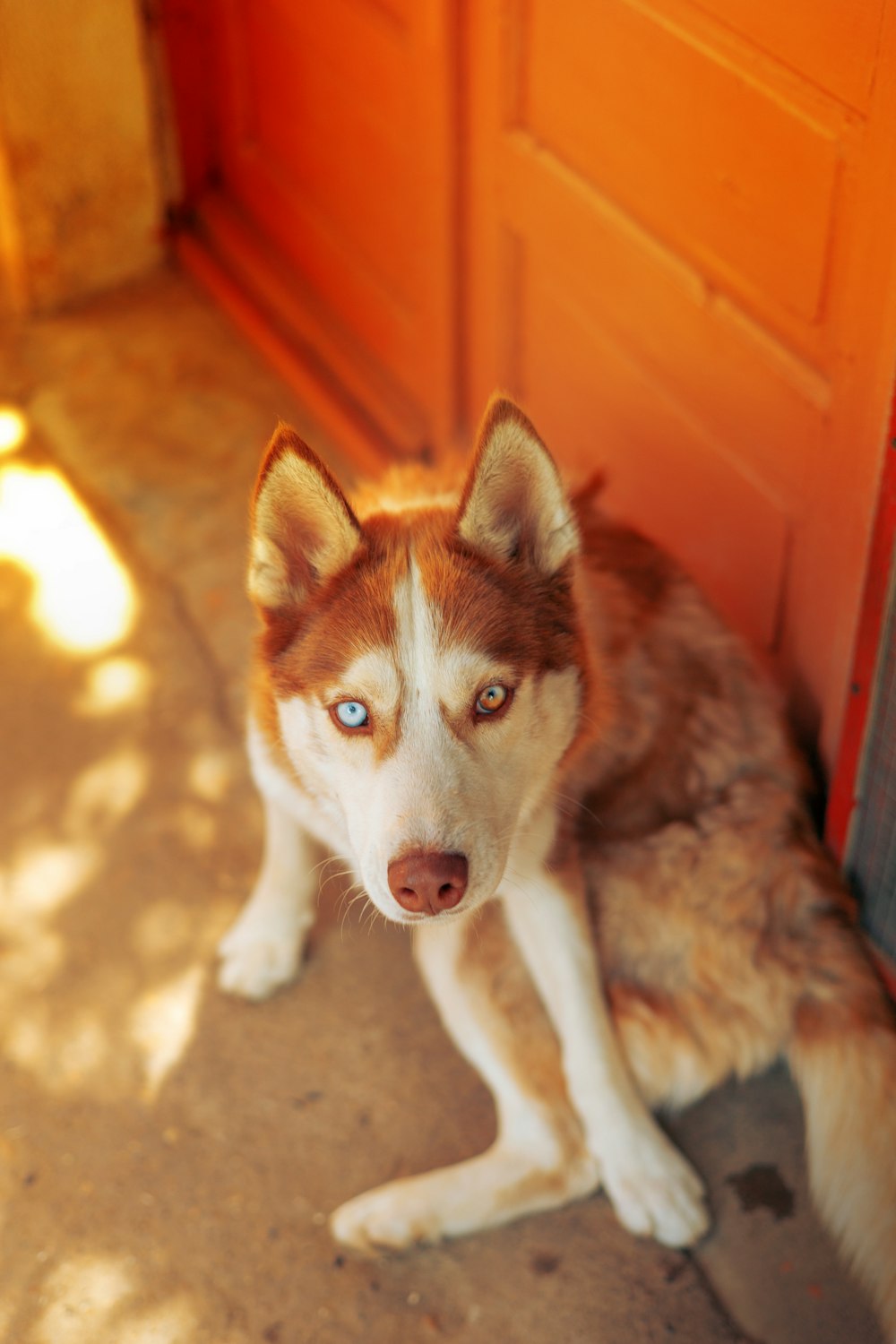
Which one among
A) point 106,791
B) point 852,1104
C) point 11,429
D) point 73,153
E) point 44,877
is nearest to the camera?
point 852,1104

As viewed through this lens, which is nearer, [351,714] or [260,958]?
[351,714]

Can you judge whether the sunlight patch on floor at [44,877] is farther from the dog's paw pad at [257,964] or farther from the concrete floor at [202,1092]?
the dog's paw pad at [257,964]

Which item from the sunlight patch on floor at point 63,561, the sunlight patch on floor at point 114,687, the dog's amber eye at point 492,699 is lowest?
the sunlight patch on floor at point 114,687

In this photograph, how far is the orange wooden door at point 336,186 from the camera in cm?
368

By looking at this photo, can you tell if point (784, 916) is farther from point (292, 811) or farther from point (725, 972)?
point (292, 811)

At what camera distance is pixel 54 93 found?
4359 millimetres

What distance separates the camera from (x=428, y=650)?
210 centimetres

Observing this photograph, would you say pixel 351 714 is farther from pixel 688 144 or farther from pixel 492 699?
pixel 688 144

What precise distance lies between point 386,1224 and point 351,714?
104 cm

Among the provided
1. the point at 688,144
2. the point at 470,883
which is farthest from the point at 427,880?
the point at 688,144

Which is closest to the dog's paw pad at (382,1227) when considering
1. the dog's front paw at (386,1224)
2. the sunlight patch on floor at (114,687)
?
the dog's front paw at (386,1224)

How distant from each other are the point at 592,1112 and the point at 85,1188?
40.0 inches

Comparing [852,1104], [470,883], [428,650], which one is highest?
[428,650]

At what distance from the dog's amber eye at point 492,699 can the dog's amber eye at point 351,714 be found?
18 cm
